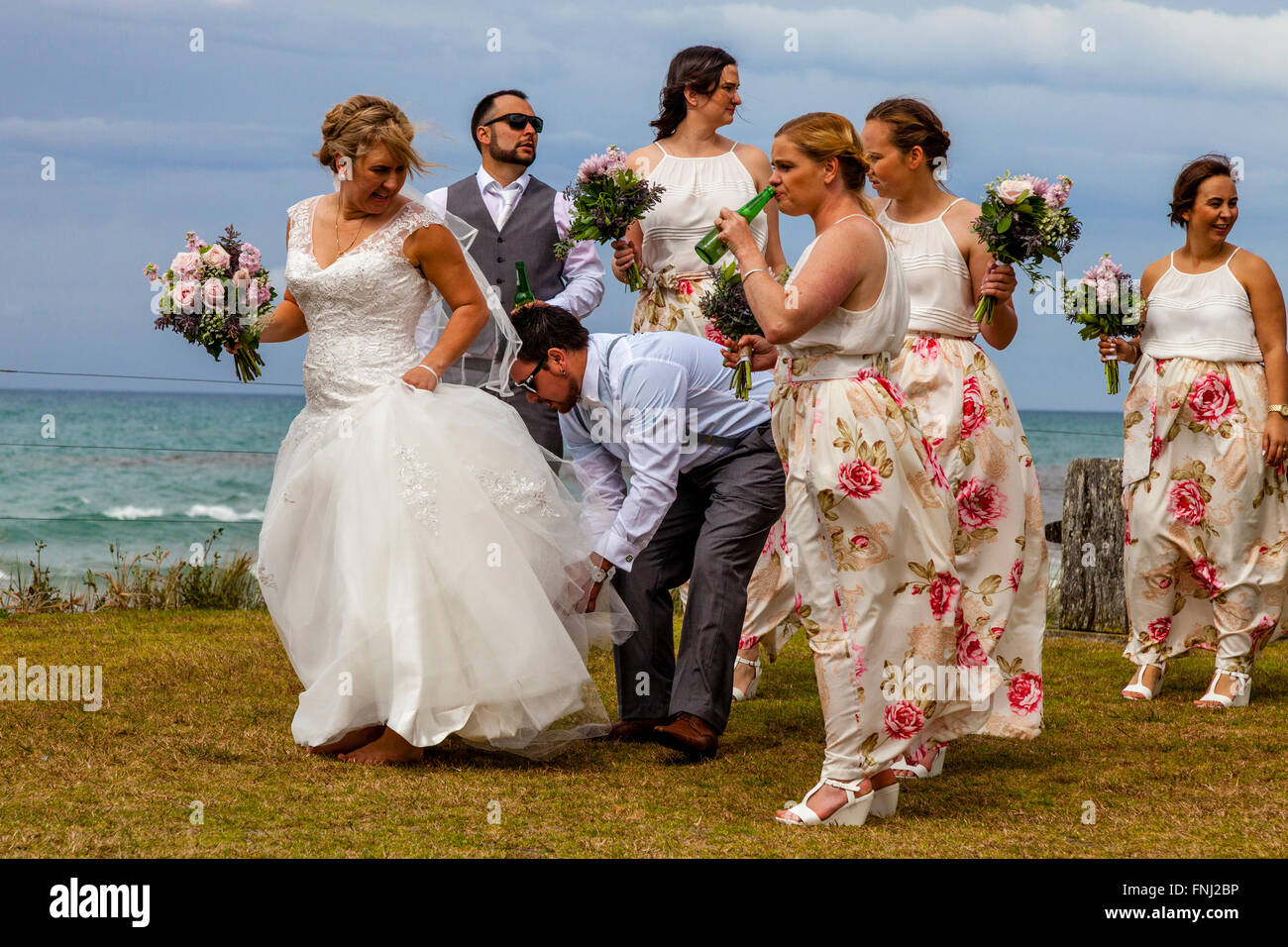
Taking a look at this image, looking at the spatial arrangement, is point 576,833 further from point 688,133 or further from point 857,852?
point 688,133

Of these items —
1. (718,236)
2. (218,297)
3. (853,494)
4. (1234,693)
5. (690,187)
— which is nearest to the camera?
(853,494)

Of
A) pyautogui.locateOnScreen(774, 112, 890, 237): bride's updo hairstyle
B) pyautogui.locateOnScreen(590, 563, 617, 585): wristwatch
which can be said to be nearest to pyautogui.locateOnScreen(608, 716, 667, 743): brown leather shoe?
pyautogui.locateOnScreen(590, 563, 617, 585): wristwatch

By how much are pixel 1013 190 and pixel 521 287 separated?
264 cm

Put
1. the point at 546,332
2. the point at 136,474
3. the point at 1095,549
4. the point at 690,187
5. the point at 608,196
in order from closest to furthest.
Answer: the point at 546,332 < the point at 608,196 < the point at 690,187 < the point at 1095,549 < the point at 136,474

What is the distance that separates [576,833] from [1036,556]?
2391 mm

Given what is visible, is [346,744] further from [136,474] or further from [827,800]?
[136,474]

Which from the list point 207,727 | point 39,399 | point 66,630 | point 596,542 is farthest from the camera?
point 39,399

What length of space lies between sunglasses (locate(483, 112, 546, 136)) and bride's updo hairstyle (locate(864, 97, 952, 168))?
7.08ft

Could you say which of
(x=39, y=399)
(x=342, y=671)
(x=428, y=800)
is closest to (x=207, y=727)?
(x=342, y=671)

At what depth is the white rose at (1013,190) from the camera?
17.0ft

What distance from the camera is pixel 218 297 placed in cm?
559

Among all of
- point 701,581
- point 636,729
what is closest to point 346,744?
point 636,729

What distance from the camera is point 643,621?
5.80 m

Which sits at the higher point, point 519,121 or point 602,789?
point 519,121
